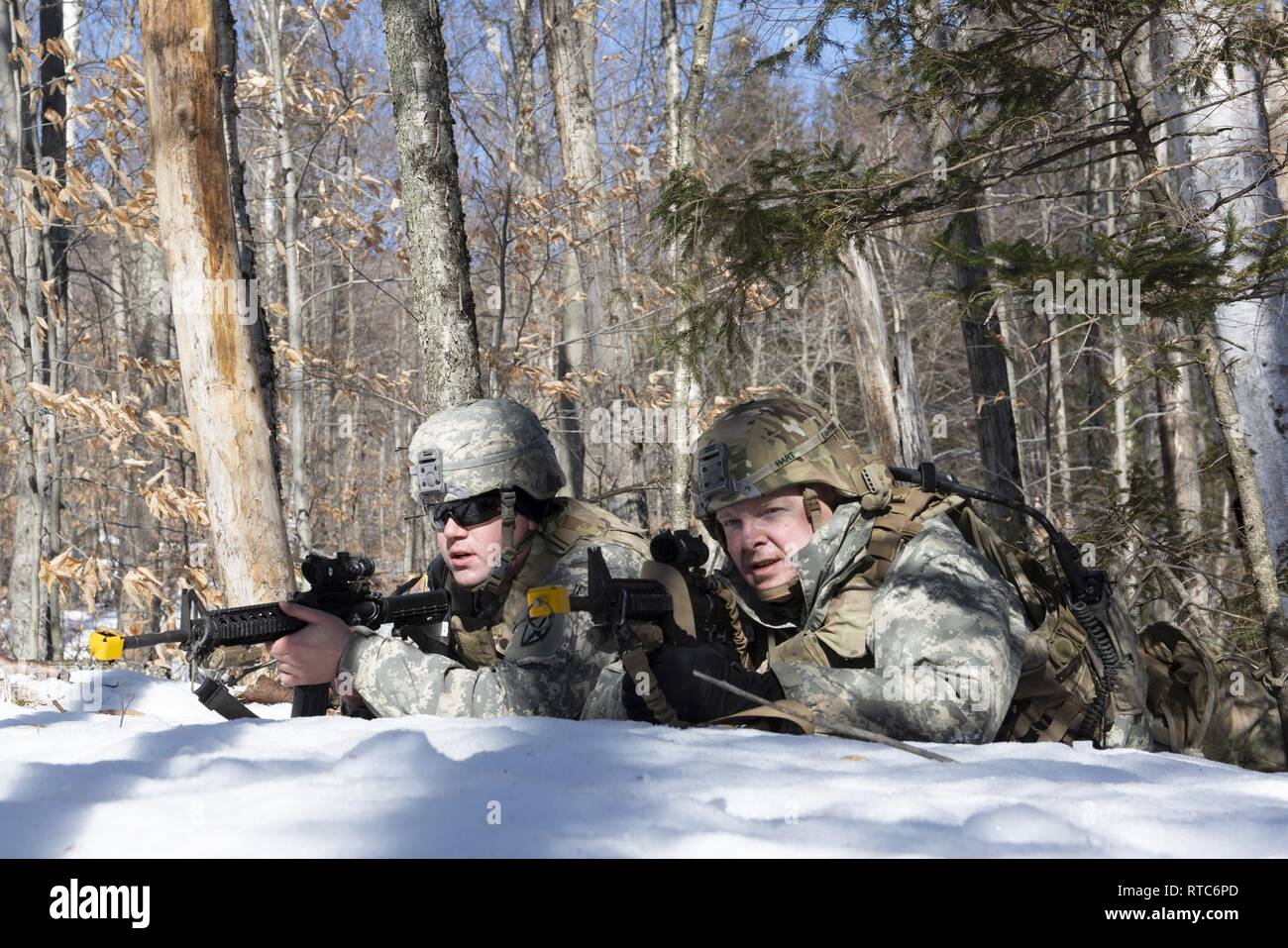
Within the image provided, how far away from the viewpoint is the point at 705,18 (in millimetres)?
9719

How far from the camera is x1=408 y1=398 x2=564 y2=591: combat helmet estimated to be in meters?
3.89

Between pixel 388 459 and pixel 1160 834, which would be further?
pixel 388 459

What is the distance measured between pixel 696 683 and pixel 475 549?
3.65ft

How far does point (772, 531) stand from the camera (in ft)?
12.3

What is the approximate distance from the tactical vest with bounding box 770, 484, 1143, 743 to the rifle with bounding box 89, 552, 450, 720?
4.21 feet

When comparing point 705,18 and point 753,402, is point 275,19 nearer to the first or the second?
point 705,18

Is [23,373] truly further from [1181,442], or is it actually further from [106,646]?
[1181,442]

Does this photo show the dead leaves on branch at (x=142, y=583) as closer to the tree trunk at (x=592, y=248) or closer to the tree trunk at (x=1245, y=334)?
the tree trunk at (x=592, y=248)

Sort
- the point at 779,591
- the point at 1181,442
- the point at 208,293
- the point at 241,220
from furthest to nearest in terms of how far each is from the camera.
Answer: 1. the point at 1181,442
2. the point at 241,220
3. the point at 208,293
4. the point at 779,591

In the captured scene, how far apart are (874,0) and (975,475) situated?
1792 centimetres

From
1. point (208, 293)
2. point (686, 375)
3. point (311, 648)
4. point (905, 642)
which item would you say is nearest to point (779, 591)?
point (905, 642)

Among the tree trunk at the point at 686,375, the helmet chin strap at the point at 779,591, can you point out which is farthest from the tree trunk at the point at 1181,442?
the helmet chin strap at the point at 779,591
